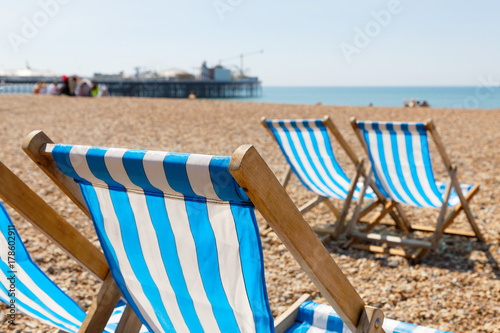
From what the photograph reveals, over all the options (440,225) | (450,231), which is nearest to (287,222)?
(440,225)

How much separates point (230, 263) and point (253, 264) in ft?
0.23

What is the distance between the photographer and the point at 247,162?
2.99ft

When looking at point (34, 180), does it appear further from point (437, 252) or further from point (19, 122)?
point (19, 122)

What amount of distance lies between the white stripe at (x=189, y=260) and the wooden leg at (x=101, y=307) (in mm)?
344

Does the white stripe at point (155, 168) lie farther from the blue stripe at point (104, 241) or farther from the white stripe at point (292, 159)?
the white stripe at point (292, 159)

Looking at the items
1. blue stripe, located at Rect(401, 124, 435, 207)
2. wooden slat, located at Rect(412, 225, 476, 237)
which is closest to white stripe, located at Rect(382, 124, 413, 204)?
blue stripe, located at Rect(401, 124, 435, 207)

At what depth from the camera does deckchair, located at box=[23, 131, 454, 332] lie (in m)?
1.00

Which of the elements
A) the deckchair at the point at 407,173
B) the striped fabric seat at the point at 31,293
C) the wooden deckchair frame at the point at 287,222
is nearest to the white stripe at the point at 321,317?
the wooden deckchair frame at the point at 287,222

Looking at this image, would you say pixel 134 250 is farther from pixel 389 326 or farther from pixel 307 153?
pixel 307 153

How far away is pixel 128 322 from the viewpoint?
1540mm

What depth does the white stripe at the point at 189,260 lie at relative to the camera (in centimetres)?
120

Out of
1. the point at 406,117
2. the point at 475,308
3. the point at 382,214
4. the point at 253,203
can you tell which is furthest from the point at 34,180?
the point at 406,117

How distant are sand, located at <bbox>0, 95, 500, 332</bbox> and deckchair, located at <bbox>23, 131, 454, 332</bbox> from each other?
139 cm

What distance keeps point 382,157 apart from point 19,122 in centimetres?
911
